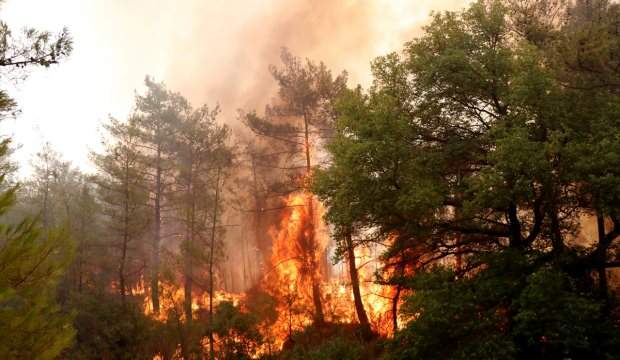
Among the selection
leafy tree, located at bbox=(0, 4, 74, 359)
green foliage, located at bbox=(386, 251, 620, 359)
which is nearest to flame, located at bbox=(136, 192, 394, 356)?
green foliage, located at bbox=(386, 251, 620, 359)

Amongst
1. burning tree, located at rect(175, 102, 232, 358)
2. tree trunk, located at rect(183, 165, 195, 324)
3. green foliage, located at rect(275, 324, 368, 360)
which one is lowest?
green foliage, located at rect(275, 324, 368, 360)

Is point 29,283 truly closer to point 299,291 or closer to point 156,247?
point 299,291

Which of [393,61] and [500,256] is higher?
[393,61]

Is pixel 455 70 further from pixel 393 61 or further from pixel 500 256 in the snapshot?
pixel 500 256

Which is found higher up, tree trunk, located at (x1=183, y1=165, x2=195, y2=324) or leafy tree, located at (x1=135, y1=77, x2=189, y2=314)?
leafy tree, located at (x1=135, y1=77, x2=189, y2=314)

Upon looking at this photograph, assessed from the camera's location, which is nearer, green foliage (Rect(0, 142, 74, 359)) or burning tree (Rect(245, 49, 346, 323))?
green foliage (Rect(0, 142, 74, 359))

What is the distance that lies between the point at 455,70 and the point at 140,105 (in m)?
20.0

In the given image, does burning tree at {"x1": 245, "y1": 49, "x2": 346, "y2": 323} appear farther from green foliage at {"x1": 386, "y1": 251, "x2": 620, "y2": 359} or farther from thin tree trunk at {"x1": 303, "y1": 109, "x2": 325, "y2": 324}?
green foliage at {"x1": 386, "y1": 251, "x2": 620, "y2": 359}

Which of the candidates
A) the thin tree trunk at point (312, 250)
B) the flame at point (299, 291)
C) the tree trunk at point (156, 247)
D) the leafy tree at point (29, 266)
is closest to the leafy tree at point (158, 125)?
the tree trunk at point (156, 247)

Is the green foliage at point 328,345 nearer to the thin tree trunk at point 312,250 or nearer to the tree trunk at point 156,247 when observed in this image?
the thin tree trunk at point 312,250

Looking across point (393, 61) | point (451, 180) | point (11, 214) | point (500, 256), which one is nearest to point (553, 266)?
point (500, 256)

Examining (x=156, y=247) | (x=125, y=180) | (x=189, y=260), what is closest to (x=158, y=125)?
(x=125, y=180)

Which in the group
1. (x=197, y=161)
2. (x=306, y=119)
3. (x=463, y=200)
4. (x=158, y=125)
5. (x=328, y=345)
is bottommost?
(x=328, y=345)

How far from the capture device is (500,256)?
9836 mm
